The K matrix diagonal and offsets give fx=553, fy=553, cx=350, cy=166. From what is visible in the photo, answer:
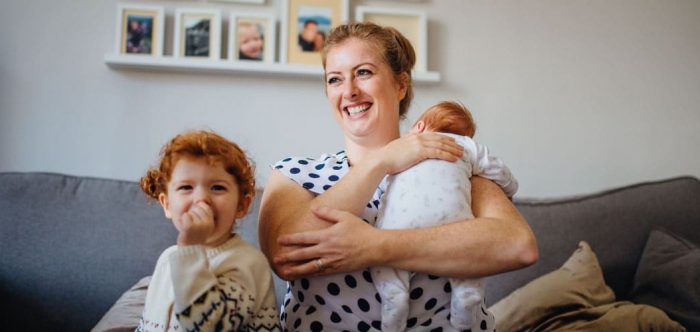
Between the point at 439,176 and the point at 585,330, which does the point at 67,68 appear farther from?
the point at 585,330

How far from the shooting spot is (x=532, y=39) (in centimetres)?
254

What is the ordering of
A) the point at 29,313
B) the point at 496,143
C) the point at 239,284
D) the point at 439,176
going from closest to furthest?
the point at 239,284
the point at 439,176
the point at 29,313
the point at 496,143

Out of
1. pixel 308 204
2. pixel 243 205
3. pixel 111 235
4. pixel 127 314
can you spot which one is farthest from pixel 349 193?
pixel 111 235

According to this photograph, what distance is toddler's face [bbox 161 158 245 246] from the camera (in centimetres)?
101

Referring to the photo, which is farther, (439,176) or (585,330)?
(585,330)

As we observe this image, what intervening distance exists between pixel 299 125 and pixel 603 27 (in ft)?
4.92

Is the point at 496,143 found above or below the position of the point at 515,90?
below

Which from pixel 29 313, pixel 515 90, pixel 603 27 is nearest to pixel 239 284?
pixel 29 313

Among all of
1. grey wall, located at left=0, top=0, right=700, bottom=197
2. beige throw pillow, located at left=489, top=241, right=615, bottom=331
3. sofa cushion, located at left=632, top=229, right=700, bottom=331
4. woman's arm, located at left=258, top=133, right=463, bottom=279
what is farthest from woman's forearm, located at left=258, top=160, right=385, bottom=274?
sofa cushion, located at left=632, top=229, right=700, bottom=331

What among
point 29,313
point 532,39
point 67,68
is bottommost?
point 29,313

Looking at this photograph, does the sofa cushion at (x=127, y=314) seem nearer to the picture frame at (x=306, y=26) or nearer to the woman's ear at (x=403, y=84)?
the woman's ear at (x=403, y=84)

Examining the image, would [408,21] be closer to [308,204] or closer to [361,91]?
[361,91]

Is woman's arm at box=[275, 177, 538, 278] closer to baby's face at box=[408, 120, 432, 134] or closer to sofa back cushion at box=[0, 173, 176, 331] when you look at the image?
baby's face at box=[408, 120, 432, 134]

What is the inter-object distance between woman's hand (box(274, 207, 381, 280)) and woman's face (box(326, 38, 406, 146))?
1.14 ft
